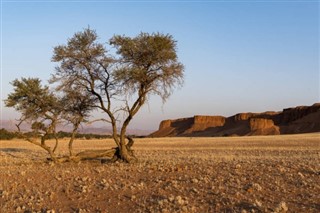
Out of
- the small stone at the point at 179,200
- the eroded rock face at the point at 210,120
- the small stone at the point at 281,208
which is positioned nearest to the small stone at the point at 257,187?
the small stone at the point at 281,208

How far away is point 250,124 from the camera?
4820 inches

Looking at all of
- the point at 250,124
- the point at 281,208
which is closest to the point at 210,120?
the point at 250,124

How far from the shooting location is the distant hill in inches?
4405

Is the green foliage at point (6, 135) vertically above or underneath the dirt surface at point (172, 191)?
above

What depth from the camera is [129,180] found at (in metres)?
13.8

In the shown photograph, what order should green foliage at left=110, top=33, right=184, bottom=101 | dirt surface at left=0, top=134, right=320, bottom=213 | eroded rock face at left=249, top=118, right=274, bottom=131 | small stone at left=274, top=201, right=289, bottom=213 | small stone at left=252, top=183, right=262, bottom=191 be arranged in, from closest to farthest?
small stone at left=274, top=201, right=289, bottom=213, dirt surface at left=0, top=134, right=320, bottom=213, small stone at left=252, top=183, right=262, bottom=191, green foliage at left=110, top=33, right=184, bottom=101, eroded rock face at left=249, top=118, right=274, bottom=131

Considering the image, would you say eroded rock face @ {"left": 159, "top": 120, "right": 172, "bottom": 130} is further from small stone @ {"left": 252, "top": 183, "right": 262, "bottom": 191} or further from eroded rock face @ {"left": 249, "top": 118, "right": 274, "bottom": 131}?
small stone @ {"left": 252, "top": 183, "right": 262, "bottom": 191}

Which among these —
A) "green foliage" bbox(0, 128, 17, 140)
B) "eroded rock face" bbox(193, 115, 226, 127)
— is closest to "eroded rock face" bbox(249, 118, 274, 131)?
"eroded rock face" bbox(193, 115, 226, 127)

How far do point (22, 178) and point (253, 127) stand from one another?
109 m

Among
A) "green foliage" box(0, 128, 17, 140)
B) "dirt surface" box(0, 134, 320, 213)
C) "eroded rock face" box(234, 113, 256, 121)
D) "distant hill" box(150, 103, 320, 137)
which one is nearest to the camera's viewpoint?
"dirt surface" box(0, 134, 320, 213)

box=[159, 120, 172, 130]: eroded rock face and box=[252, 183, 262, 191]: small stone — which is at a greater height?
box=[159, 120, 172, 130]: eroded rock face

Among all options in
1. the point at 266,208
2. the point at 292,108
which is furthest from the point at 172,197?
the point at 292,108

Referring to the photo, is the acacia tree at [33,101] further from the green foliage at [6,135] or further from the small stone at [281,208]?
the green foliage at [6,135]

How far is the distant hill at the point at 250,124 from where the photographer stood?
11188 centimetres
